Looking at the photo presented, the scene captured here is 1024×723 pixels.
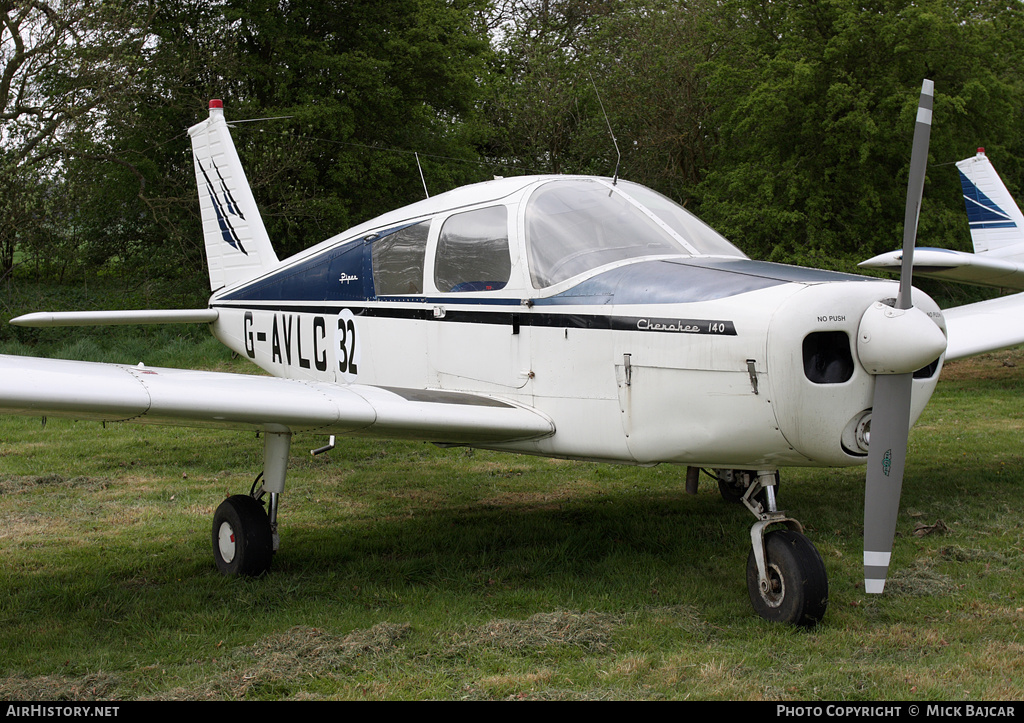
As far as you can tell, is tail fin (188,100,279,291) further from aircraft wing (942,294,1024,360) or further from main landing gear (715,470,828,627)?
aircraft wing (942,294,1024,360)

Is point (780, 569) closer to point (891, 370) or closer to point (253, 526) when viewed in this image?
point (891, 370)

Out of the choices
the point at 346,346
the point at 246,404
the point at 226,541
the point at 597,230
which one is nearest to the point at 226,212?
the point at 346,346

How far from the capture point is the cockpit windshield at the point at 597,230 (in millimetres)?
5125

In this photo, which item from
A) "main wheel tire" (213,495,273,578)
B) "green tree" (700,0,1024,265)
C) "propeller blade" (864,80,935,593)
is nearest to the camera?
"propeller blade" (864,80,935,593)

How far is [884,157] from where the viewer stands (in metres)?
19.5

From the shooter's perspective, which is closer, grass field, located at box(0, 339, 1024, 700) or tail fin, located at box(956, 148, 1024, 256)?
grass field, located at box(0, 339, 1024, 700)

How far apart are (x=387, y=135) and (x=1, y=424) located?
44.2 ft

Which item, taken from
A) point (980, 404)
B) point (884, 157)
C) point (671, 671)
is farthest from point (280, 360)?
point (884, 157)

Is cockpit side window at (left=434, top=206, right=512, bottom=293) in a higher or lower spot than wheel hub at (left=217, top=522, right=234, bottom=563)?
higher

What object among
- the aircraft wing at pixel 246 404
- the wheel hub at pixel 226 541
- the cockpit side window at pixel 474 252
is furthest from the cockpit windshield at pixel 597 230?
the wheel hub at pixel 226 541

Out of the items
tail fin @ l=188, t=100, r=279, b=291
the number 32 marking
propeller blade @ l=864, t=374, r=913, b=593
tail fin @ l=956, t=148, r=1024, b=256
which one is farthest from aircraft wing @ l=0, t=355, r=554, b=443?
tail fin @ l=956, t=148, r=1024, b=256

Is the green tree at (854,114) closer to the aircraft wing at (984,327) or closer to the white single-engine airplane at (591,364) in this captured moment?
the aircraft wing at (984,327)

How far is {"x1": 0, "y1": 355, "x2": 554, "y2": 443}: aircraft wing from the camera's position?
13.3ft

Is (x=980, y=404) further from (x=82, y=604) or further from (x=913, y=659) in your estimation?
(x=82, y=604)
